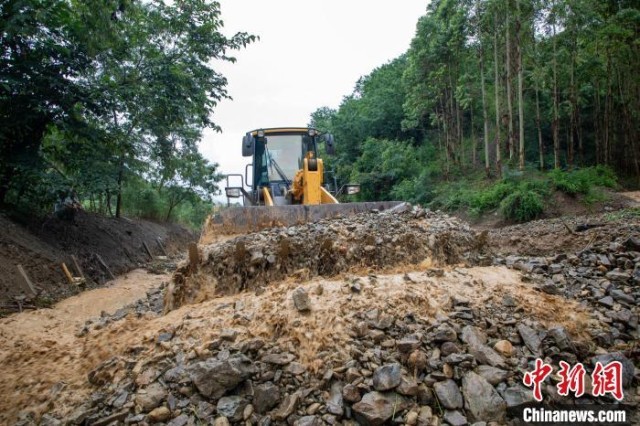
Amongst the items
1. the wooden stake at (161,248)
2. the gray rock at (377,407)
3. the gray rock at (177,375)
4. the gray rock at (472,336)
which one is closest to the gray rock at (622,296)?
the gray rock at (472,336)

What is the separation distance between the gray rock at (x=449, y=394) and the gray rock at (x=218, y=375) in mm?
1341

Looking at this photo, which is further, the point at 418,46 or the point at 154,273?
the point at 418,46

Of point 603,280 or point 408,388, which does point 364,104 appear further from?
point 408,388

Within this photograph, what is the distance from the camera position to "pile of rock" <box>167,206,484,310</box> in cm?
485

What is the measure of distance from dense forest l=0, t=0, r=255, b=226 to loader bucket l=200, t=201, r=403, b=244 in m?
3.04

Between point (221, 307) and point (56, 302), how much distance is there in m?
5.32

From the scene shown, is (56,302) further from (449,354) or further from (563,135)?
(563,135)

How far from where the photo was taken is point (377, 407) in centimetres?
269

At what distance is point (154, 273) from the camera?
11641mm

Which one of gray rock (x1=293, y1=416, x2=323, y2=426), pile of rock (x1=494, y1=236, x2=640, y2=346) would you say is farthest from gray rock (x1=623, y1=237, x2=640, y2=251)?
gray rock (x1=293, y1=416, x2=323, y2=426)

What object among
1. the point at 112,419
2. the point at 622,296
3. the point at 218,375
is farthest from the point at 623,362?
the point at 112,419

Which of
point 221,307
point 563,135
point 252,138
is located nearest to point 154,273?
point 252,138

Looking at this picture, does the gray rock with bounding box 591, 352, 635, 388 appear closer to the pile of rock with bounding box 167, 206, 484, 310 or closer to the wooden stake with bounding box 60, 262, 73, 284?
the pile of rock with bounding box 167, 206, 484, 310

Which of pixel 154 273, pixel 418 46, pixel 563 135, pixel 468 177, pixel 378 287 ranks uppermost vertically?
pixel 418 46
